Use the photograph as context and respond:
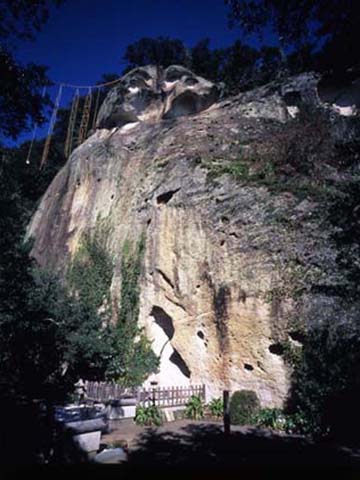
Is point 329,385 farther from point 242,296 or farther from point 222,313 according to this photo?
point 222,313

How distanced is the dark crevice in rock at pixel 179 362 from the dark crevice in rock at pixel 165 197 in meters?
6.56

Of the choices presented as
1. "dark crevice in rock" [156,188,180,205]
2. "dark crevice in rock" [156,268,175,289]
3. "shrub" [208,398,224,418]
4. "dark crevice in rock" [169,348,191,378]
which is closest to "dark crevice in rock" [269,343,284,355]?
"shrub" [208,398,224,418]

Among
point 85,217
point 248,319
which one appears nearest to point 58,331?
point 248,319

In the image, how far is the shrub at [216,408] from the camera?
11.6 m

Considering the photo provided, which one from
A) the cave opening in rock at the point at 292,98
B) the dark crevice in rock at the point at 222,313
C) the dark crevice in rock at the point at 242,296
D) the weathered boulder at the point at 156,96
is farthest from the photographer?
the weathered boulder at the point at 156,96

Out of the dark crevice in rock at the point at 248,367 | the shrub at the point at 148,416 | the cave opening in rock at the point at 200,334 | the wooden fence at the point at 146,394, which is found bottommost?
the shrub at the point at 148,416

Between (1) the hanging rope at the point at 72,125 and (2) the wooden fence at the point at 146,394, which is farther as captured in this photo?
(1) the hanging rope at the point at 72,125

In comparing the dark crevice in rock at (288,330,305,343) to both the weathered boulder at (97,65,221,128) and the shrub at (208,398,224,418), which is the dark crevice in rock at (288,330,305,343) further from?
the weathered boulder at (97,65,221,128)

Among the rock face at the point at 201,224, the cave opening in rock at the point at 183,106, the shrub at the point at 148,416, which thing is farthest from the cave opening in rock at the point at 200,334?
the cave opening in rock at the point at 183,106

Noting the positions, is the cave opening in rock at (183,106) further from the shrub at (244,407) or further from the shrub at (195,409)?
the shrub at (244,407)

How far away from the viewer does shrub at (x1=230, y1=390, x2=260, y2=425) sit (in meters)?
10.8

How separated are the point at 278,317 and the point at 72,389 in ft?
24.4

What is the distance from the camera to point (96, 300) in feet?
56.0

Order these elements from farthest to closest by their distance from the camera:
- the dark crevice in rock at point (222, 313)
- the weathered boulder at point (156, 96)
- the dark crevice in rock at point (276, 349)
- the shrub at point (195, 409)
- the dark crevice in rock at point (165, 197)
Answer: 1. the weathered boulder at point (156, 96)
2. the dark crevice in rock at point (165, 197)
3. the dark crevice in rock at point (222, 313)
4. the shrub at point (195, 409)
5. the dark crevice in rock at point (276, 349)
